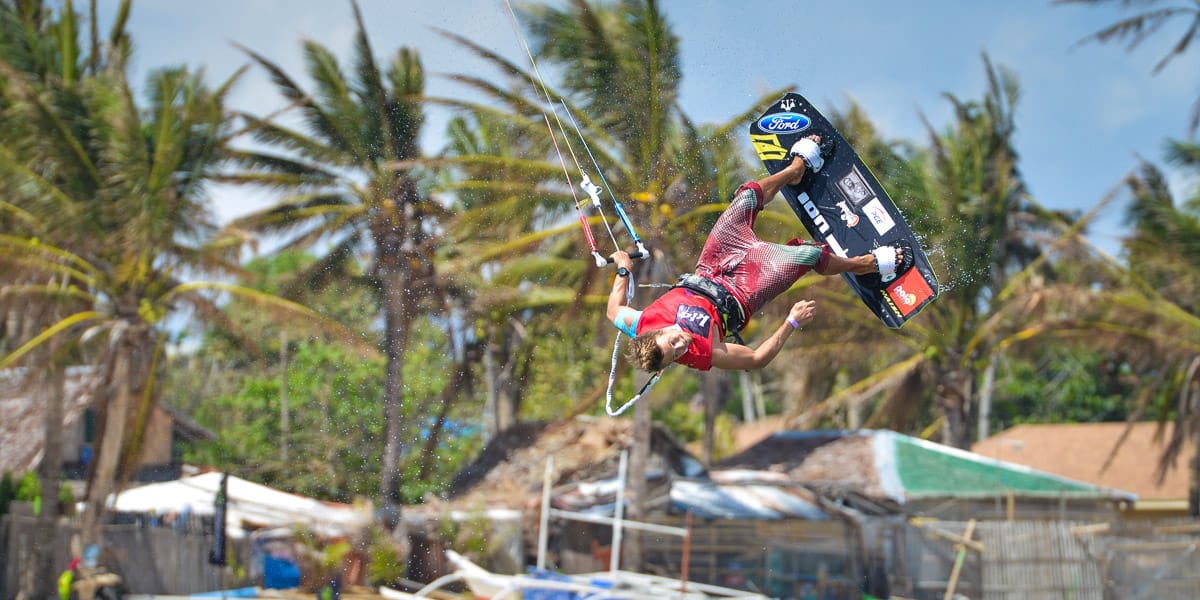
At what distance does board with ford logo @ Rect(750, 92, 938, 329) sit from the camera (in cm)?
830

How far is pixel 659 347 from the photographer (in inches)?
264

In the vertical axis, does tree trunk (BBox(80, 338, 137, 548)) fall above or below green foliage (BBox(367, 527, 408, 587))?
above

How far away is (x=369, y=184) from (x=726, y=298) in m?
14.2

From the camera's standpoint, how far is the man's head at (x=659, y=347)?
6.70 m

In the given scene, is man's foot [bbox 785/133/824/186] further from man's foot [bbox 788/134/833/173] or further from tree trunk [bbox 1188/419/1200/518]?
tree trunk [bbox 1188/419/1200/518]

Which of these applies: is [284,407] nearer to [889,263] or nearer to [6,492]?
[6,492]

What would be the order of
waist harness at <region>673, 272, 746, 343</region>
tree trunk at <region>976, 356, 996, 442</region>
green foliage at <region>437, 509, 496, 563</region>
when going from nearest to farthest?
waist harness at <region>673, 272, 746, 343</region> < green foliage at <region>437, 509, 496, 563</region> < tree trunk at <region>976, 356, 996, 442</region>

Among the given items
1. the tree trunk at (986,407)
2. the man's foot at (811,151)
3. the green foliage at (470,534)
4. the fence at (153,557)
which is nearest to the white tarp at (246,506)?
the fence at (153,557)

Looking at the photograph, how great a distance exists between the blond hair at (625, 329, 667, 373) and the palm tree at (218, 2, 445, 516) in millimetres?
12765

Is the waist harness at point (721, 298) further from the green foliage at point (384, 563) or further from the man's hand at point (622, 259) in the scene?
the green foliage at point (384, 563)

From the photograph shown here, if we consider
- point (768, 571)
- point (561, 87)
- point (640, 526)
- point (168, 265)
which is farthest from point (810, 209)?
point (168, 265)

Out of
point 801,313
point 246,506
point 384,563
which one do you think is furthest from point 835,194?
point 246,506

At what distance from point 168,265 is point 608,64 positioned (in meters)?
9.81

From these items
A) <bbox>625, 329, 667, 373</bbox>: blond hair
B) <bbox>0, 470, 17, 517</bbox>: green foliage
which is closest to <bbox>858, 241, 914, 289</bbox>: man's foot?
<bbox>625, 329, 667, 373</bbox>: blond hair
